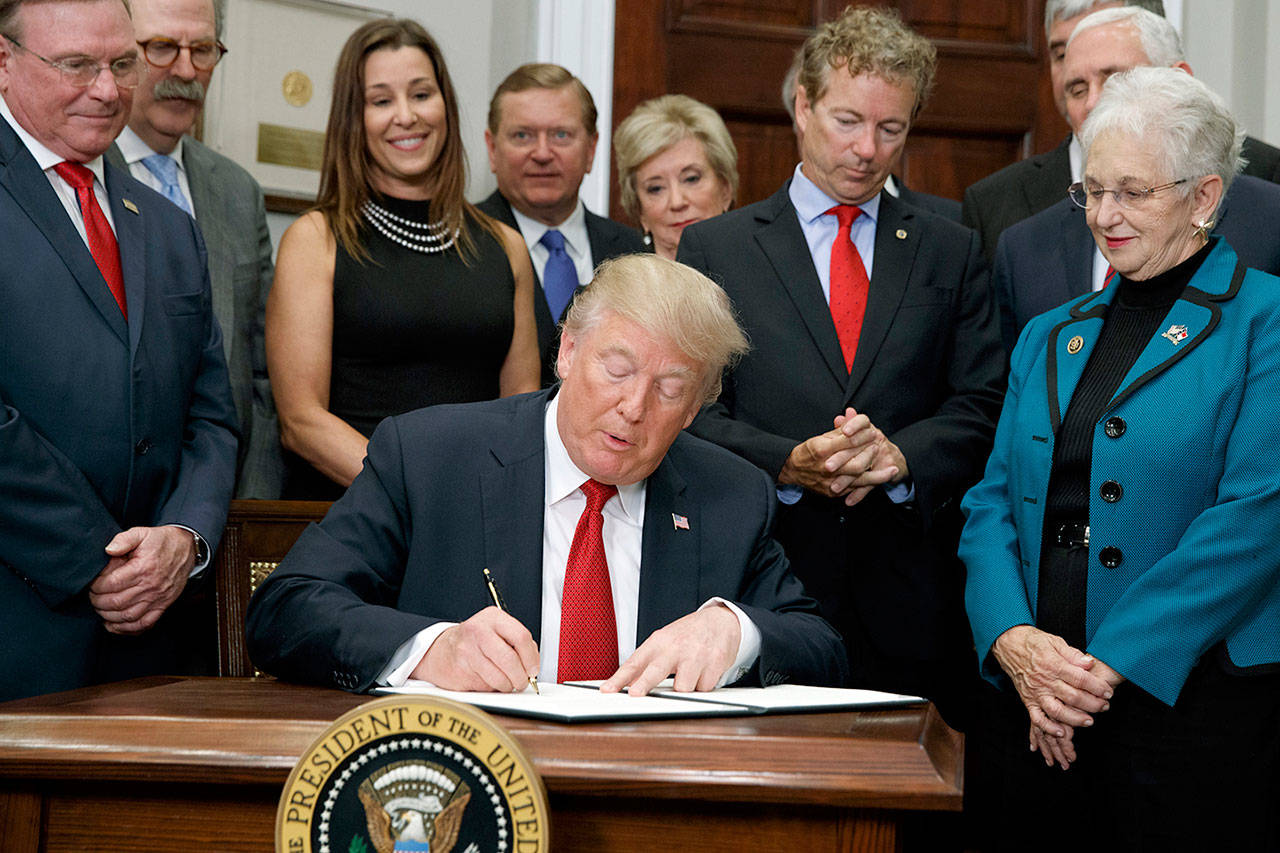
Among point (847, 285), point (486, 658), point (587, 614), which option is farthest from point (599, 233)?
point (486, 658)

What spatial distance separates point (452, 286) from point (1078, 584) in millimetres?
1559

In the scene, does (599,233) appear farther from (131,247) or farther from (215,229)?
(131,247)

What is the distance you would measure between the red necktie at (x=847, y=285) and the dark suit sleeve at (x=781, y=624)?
78 centimetres

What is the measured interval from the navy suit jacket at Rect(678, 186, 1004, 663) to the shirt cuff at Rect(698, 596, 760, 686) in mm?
825

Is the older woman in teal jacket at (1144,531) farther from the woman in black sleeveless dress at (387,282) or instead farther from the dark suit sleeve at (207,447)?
the dark suit sleeve at (207,447)

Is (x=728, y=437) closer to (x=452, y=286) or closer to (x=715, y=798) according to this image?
(x=452, y=286)

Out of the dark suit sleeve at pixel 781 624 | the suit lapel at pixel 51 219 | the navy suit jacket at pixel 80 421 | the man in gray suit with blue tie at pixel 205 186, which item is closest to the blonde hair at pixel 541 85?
the man in gray suit with blue tie at pixel 205 186

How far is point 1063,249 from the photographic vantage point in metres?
3.08

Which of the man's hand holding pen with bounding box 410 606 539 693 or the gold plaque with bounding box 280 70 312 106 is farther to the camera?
the gold plaque with bounding box 280 70 312 106

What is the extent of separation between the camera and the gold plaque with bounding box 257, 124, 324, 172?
416 centimetres

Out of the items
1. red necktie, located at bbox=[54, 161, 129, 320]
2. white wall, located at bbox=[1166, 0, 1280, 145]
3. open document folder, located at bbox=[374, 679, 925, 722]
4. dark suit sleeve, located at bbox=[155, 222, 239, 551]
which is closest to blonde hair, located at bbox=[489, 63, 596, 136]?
dark suit sleeve, located at bbox=[155, 222, 239, 551]

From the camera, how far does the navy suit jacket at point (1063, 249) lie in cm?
287

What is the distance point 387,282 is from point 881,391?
114 centimetres

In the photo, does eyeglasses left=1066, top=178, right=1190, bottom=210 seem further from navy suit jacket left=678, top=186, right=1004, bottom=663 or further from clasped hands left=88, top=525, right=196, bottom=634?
clasped hands left=88, top=525, right=196, bottom=634
